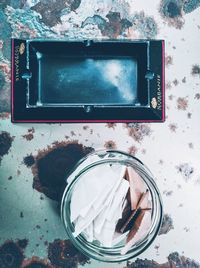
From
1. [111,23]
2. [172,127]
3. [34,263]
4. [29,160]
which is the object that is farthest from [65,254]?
[111,23]

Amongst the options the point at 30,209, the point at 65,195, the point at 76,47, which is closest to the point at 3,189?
the point at 30,209

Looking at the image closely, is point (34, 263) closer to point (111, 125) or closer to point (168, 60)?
point (111, 125)

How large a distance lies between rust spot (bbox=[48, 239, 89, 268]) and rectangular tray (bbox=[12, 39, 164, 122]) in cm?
22


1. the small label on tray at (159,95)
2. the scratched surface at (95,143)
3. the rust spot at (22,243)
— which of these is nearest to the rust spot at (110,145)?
the scratched surface at (95,143)

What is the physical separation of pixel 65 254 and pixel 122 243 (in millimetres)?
144

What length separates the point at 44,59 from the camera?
2.62 ft

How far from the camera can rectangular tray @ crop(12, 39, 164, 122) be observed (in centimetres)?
79

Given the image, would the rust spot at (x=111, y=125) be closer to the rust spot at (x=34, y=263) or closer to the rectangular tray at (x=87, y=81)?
the rectangular tray at (x=87, y=81)

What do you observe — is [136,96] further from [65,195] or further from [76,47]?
[65,195]

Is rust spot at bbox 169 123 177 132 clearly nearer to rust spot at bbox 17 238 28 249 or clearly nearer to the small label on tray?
the small label on tray

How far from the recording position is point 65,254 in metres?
0.78

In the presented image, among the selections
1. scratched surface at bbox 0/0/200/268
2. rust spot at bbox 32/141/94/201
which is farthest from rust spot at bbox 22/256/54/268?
rust spot at bbox 32/141/94/201

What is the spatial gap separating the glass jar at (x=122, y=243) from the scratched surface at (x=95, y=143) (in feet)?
0.35

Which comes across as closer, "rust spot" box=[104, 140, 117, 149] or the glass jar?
the glass jar
